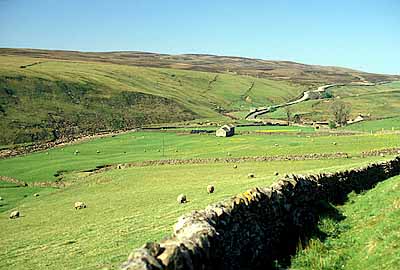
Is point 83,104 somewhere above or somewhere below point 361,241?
below

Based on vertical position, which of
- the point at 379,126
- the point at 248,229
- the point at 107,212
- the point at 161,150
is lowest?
the point at 161,150

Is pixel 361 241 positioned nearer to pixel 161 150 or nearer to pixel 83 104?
pixel 161 150

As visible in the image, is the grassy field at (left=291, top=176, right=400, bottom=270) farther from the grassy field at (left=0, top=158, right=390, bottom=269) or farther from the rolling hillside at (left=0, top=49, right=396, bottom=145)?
the rolling hillside at (left=0, top=49, right=396, bottom=145)

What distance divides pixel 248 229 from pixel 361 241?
226 inches

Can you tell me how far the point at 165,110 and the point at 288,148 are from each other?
304 ft

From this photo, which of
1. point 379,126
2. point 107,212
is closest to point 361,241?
point 107,212

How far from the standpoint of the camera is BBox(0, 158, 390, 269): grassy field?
2052 centimetres

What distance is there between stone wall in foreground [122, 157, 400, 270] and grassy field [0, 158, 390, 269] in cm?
482

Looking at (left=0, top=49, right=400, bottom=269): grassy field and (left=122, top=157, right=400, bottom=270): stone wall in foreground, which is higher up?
(left=122, top=157, right=400, bottom=270): stone wall in foreground

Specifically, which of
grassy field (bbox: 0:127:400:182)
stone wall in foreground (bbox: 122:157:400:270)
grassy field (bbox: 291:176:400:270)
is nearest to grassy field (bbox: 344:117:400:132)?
grassy field (bbox: 0:127:400:182)

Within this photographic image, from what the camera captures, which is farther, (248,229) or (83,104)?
(83,104)

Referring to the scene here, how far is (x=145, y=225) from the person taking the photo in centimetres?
2438

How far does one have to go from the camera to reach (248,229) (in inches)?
621

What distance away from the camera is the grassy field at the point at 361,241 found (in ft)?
52.1
